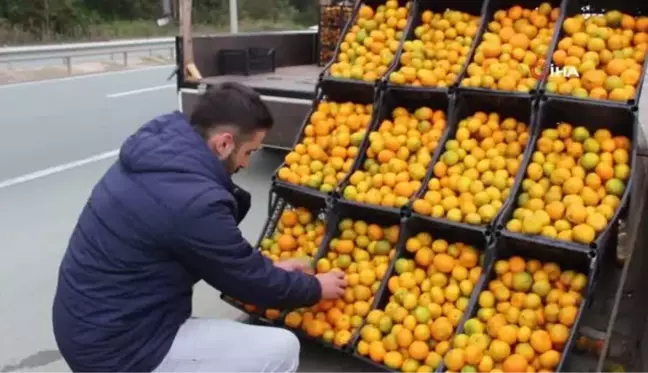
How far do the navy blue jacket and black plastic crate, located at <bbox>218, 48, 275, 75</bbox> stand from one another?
5275 mm

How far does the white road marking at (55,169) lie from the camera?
700 cm

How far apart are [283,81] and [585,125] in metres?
4.54

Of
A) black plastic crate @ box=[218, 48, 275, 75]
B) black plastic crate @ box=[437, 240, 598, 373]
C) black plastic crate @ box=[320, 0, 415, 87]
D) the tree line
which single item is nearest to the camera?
black plastic crate @ box=[437, 240, 598, 373]

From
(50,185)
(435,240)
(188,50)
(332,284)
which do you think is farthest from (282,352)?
(188,50)

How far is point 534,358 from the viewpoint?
10.2ft

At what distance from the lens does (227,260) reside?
2.59m

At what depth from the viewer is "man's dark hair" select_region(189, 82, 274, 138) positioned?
2.60m

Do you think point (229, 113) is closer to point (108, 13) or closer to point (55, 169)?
point (55, 169)

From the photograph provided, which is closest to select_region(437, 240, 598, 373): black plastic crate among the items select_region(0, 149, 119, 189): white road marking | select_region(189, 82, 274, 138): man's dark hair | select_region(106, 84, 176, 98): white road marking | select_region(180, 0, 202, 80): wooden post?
select_region(189, 82, 274, 138): man's dark hair

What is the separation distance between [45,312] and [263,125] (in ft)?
7.87

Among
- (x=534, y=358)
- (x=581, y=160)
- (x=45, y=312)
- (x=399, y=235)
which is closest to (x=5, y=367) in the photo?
(x=45, y=312)

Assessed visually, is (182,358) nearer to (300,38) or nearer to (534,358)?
(534,358)

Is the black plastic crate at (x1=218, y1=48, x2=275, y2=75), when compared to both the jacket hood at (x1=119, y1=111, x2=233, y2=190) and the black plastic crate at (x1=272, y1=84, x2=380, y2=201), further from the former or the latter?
the jacket hood at (x1=119, y1=111, x2=233, y2=190)

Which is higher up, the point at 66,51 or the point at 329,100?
the point at 329,100
